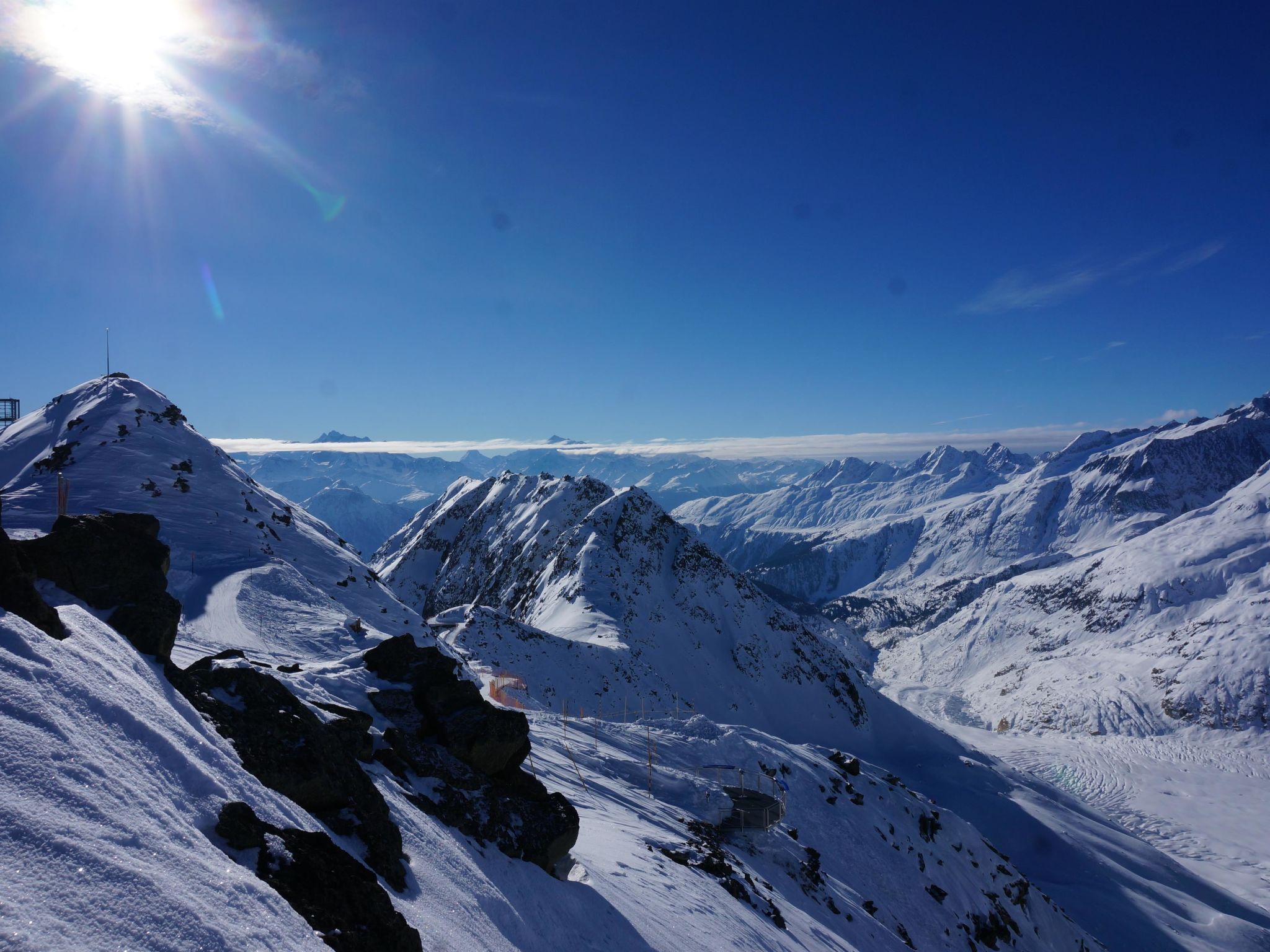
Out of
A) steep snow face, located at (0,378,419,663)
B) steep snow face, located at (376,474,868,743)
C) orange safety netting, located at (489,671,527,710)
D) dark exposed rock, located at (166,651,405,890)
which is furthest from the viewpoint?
steep snow face, located at (376,474,868,743)

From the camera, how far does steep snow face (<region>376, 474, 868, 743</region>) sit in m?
76.2

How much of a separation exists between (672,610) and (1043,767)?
8520cm

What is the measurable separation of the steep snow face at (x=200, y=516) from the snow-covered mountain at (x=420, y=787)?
224 millimetres

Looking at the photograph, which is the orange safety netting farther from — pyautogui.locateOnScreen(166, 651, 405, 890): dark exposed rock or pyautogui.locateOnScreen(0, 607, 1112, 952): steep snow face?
pyautogui.locateOnScreen(166, 651, 405, 890): dark exposed rock

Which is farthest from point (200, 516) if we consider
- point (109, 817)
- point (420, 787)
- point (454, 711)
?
point (109, 817)

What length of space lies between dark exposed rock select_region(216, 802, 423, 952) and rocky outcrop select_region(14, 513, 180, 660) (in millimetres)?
5450

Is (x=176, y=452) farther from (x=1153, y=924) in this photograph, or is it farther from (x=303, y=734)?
(x=1153, y=924)

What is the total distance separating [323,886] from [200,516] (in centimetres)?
4244

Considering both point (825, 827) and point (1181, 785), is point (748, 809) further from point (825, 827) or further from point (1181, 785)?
point (1181, 785)

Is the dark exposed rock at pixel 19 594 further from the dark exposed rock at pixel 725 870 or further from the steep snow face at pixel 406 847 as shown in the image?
the dark exposed rock at pixel 725 870

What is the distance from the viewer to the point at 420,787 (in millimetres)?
16125

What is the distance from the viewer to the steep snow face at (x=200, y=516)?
3275 centimetres

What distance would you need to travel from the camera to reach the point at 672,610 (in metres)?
88.1

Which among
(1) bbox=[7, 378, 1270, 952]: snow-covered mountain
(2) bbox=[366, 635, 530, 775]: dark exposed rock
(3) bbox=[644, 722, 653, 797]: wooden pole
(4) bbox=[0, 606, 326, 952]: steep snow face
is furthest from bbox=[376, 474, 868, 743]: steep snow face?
(4) bbox=[0, 606, 326, 952]: steep snow face
